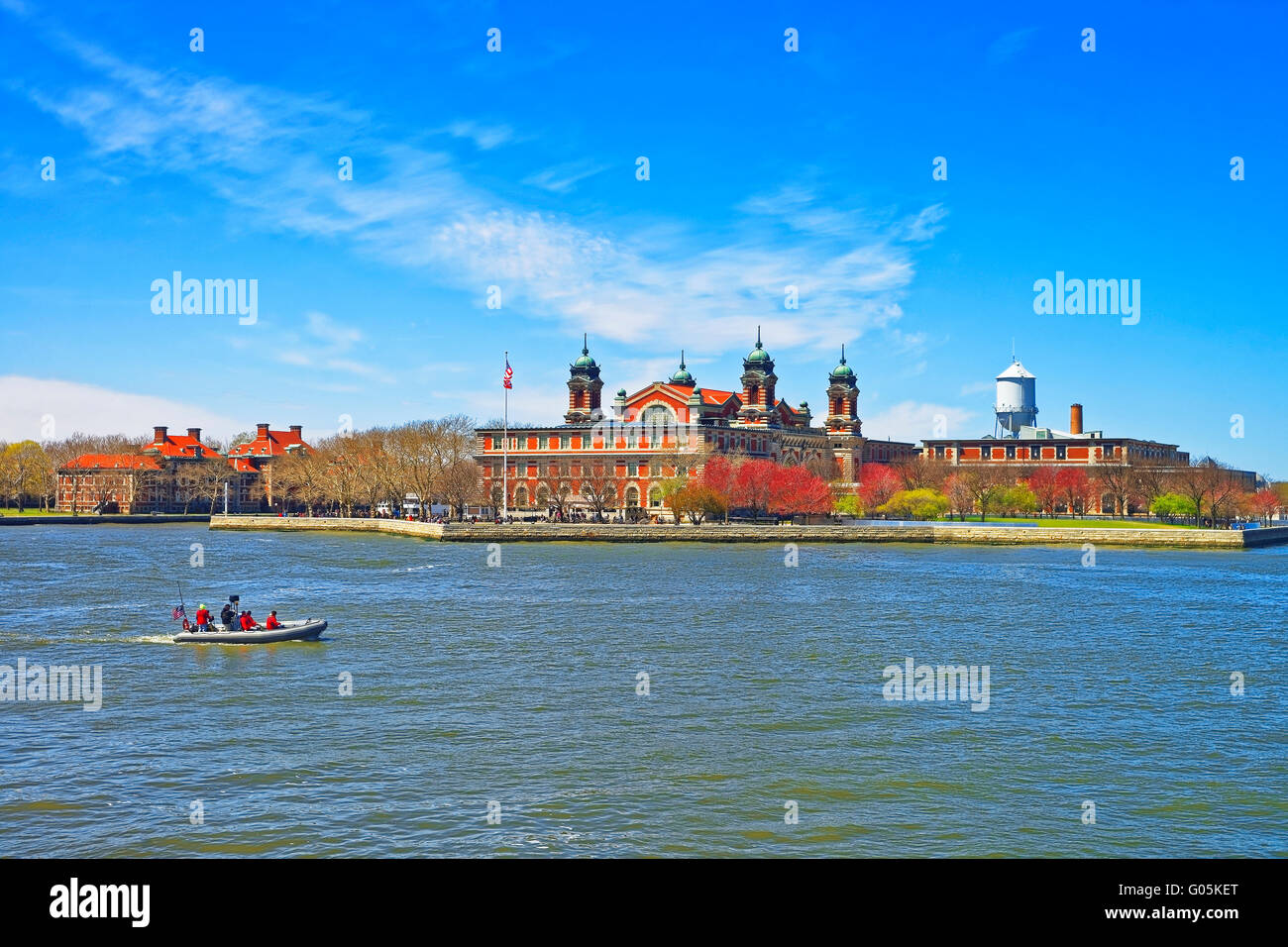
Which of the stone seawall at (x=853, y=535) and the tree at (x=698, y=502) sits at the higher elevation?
the tree at (x=698, y=502)

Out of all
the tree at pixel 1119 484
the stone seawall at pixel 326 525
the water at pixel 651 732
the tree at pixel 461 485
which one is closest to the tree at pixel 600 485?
the tree at pixel 461 485

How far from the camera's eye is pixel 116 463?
177125mm

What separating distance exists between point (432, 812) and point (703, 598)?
1391 inches

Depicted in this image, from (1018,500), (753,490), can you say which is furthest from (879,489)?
(753,490)

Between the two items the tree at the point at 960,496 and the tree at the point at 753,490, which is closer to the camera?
the tree at the point at 753,490

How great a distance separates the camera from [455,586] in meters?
60.6

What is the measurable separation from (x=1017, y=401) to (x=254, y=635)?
17671cm

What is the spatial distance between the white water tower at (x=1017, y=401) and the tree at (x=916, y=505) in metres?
70.1

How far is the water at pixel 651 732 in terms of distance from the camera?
18.7 m

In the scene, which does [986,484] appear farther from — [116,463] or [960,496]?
[116,463]

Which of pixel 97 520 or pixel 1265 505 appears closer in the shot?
pixel 1265 505

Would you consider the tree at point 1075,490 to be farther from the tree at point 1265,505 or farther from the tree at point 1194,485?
the tree at point 1265,505
